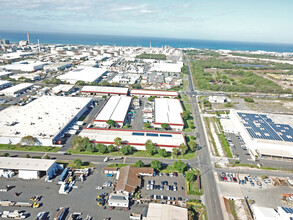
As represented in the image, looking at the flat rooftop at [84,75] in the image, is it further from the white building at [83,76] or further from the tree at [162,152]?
the tree at [162,152]

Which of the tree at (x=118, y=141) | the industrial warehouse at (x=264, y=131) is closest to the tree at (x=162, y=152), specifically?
the tree at (x=118, y=141)

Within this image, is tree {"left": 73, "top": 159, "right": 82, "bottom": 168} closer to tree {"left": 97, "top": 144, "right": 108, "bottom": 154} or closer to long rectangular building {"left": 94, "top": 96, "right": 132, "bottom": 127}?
tree {"left": 97, "top": 144, "right": 108, "bottom": 154}

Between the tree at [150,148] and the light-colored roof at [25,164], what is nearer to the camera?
the light-colored roof at [25,164]

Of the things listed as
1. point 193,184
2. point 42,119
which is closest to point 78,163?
point 193,184

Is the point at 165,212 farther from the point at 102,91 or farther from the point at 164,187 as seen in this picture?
the point at 102,91

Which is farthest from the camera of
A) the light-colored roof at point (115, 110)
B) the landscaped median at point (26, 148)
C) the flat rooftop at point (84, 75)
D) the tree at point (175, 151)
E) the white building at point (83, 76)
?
the flat rooftop at point (84, 75)

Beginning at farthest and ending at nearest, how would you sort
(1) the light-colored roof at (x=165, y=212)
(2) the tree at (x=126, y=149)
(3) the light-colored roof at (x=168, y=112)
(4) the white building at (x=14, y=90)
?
1. (4) the white building at (x=14, y=90)
2. (3) the light-colored roof at (x=168, y=112)
3. (2) the tree at (x=126, y=149)
4. (1) the light-colored roof at (x=165, y=212)
